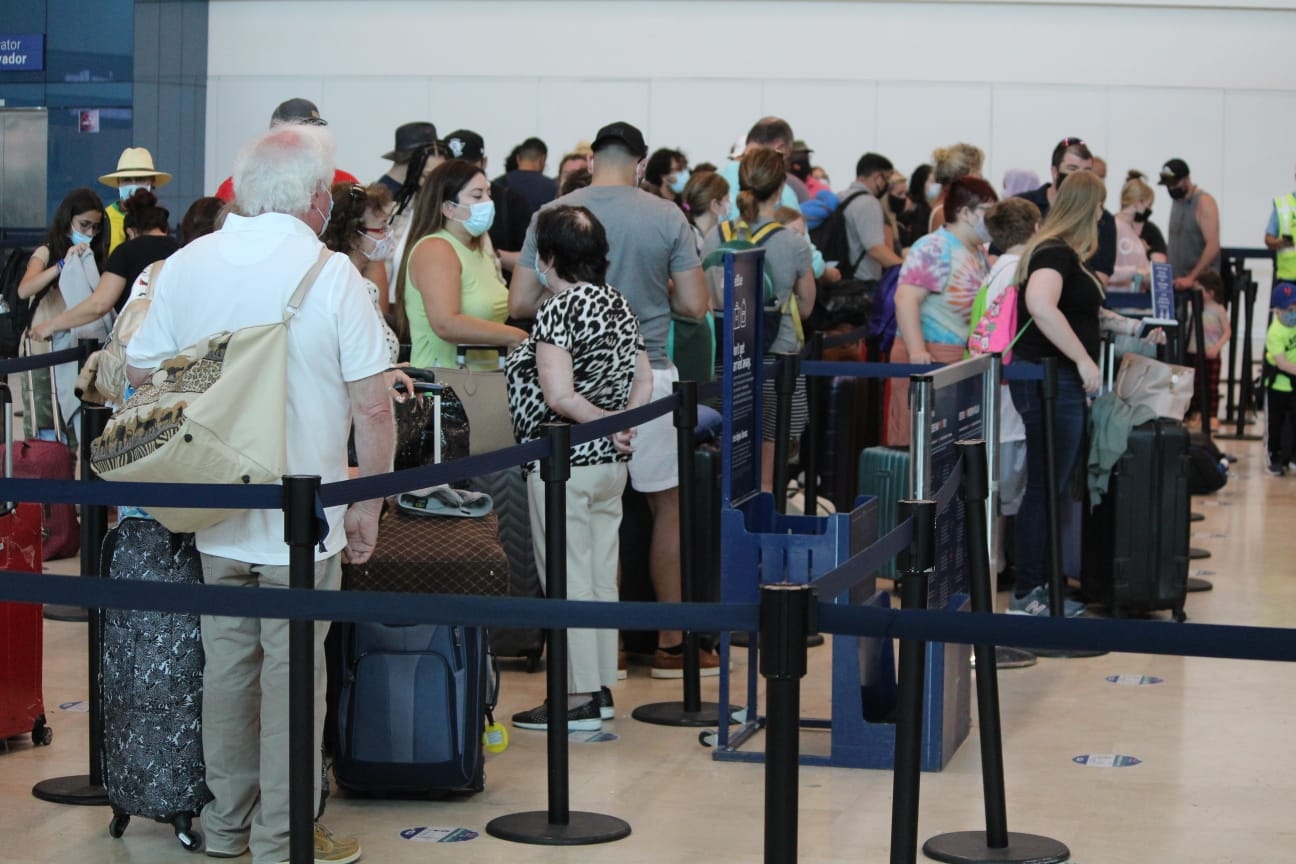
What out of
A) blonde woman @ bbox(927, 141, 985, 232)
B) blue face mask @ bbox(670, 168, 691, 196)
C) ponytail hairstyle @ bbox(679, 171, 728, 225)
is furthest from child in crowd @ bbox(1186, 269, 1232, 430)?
ponytail hairstyle @ bbox(679, 171, 728, 225)

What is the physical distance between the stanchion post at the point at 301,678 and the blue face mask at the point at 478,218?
2675mm

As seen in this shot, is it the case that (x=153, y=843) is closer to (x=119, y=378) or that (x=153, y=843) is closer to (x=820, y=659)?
(x=119, y=378)

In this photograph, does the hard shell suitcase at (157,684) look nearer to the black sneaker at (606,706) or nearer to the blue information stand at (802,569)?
the blue information stand at (802,569)

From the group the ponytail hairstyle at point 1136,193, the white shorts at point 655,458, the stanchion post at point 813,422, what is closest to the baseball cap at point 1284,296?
the ponytail hairstyle at point 1136,193

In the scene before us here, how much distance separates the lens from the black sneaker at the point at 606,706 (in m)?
5.51

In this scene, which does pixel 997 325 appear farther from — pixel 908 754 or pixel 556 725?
pixel 908 754

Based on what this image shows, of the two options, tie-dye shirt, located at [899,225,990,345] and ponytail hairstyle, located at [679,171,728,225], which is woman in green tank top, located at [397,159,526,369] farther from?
ponytail hairstyle, located at [679,171,728,225]

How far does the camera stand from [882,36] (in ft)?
60.3

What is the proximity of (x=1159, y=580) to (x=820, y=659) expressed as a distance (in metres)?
1.46

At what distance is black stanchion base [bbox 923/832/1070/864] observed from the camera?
4230 mm

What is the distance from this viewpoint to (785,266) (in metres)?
7.54

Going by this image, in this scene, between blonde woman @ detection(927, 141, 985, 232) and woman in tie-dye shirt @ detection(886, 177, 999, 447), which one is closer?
woman in tie-dye shirt @ detection(886, 177, 999, 447)

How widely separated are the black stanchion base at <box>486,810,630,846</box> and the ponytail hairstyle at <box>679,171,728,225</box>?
4.35m

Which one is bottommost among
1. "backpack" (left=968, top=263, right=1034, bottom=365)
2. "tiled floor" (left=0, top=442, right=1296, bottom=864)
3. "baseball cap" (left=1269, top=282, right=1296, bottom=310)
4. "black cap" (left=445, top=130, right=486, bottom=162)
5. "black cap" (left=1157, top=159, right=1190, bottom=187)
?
"tiled floor" (left=0, top=442, right=1296, bottom=864)
